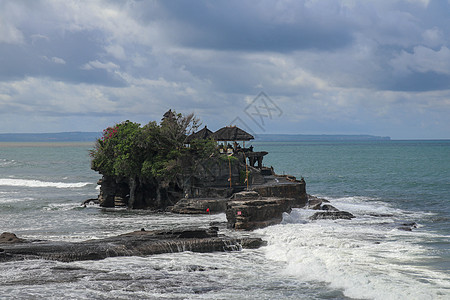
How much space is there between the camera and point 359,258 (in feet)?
76.8

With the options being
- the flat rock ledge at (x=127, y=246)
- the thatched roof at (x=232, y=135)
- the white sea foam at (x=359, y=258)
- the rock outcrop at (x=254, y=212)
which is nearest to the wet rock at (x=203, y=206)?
the rock outcrop at (x=254, y=212)

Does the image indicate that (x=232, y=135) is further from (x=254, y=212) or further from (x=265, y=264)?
(x=265, y=264)

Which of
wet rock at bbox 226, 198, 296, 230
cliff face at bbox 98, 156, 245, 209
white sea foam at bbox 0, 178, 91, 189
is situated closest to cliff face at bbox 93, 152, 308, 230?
cliff face at bbox 98, 156, 245, 209

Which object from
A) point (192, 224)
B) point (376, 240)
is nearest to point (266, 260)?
point (376, 240)

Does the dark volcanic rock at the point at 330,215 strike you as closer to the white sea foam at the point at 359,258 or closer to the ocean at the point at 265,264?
the ocean at the point at 265,264

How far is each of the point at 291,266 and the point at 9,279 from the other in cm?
1139

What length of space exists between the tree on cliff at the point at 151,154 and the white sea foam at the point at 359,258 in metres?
10.8

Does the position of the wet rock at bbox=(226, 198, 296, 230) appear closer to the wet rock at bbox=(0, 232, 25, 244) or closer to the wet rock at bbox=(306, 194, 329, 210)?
the wet rock at bbox=(306, 194, 329, 210)

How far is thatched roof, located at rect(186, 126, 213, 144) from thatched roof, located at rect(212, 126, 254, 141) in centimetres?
68

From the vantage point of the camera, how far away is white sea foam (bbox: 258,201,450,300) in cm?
1902

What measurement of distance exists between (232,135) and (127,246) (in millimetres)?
20714

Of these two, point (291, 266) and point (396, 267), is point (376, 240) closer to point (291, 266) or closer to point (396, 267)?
point (396, 267)

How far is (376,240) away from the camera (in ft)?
90.9

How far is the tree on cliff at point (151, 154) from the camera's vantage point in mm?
39906
